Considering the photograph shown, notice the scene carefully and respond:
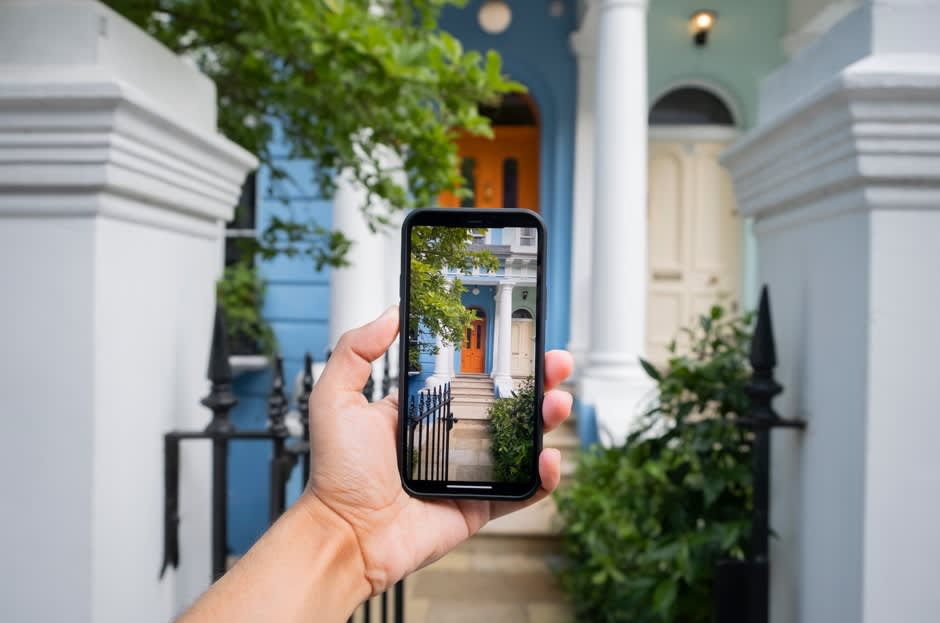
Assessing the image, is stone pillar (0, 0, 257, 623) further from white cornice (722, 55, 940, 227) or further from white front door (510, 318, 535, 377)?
white cornice (722, 55, 940, 227)

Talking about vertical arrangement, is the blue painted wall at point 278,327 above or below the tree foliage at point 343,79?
below

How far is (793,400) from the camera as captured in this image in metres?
1.52

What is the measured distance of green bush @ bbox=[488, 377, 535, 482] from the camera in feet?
3.34

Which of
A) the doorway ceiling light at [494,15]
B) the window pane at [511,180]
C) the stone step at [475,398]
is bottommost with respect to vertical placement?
the stone step at [475,398]

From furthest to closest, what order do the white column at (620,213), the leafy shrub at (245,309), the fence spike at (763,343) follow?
the leafy shrub at (245,309)
the white column at (620,213)
the fence spike at (763,343)

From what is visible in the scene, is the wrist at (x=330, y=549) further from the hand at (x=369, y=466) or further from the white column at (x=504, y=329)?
the white column at (x=504, y=329)

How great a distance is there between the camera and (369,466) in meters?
1.03

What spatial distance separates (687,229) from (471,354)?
643cm

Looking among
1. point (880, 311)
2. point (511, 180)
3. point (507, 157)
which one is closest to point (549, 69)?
point (507, 157)

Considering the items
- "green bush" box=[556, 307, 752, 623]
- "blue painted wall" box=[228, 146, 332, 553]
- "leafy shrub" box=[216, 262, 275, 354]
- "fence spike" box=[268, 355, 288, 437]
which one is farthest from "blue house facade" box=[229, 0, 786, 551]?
"fence spike" box=[268, 355, 288, 437]

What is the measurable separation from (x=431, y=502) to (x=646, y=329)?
6.19m

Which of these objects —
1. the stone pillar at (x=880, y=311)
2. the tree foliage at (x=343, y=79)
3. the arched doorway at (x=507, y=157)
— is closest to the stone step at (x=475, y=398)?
the stone pillar at (x=880, y=311)

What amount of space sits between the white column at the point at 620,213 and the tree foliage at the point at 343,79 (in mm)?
2841

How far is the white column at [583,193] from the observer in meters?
6.64
